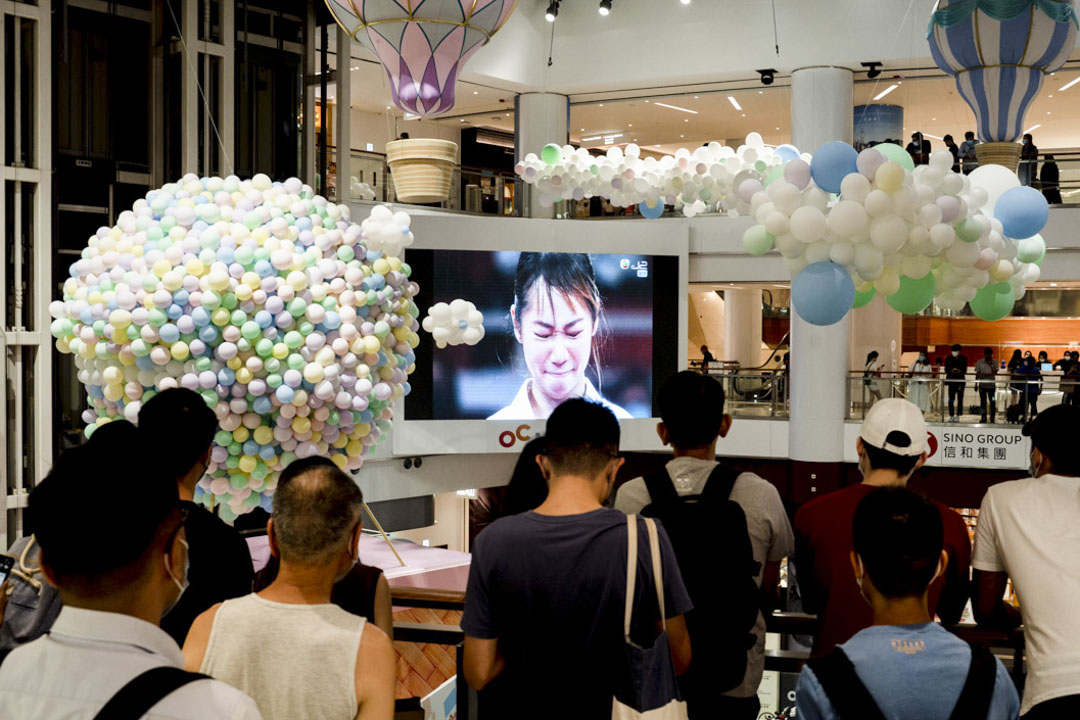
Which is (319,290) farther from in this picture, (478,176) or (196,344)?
(478,176)

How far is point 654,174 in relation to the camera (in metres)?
8.62

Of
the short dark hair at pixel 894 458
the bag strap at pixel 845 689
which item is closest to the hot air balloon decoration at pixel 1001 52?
the short dark hair at pixel 894 458

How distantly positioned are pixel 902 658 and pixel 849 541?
823mm

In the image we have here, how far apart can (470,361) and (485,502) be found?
4.68 m

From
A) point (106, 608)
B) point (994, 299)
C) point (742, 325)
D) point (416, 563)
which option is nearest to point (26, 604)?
point (106, 608)

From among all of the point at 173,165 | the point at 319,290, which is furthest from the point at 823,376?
the point at 319,290

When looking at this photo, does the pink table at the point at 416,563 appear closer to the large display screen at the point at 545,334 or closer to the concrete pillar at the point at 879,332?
the large display screen at the point at 545,334

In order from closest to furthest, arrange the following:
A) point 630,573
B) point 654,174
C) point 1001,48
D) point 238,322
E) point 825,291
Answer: point 630,573, point 238,322, point 825,291, point 1001,48, point 654,174

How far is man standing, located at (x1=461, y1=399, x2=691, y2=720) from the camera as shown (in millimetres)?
2209

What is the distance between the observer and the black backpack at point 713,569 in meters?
2.50

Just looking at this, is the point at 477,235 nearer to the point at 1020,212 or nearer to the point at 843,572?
the point at 1020,212

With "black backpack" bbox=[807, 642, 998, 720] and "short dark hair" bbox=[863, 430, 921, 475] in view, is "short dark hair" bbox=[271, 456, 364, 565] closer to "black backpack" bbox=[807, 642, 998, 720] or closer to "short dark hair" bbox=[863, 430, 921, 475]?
"black backpack" bbox=[807, 642, 998, 720]

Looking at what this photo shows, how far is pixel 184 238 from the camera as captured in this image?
4.48 m

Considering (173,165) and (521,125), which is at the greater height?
(521,125)
